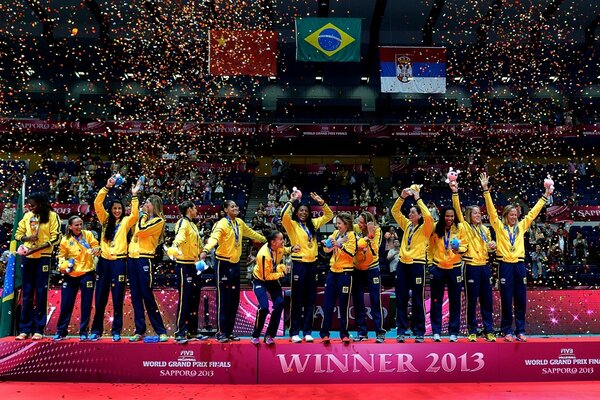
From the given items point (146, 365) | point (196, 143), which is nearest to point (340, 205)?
point (196, 143)

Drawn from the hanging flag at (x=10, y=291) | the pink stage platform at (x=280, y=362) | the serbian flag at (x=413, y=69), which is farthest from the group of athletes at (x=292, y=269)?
the serbian flag at (x=413, y=69)

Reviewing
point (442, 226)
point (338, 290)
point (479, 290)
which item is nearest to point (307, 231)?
point (338, 290)

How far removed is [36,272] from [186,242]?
2.28m

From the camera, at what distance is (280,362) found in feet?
20.7

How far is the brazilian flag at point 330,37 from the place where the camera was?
14.6 metres

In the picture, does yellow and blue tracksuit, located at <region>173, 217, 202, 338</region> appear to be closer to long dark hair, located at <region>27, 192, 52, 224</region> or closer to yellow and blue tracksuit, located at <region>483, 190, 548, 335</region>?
long dark hair, located at <region>27, 192, 52, 224</region>

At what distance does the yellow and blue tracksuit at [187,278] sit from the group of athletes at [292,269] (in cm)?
1

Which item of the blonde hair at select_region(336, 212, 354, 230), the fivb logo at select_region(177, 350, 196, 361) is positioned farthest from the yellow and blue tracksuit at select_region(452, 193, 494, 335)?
the fivb logo at select_region(177, 350, 196, 361)

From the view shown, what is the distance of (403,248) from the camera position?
6.89 meters

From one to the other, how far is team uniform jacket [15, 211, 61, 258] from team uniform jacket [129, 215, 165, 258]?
129cm

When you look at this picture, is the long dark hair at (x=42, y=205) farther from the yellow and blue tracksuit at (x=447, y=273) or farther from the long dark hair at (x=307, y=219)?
the yellow and blue tracksuit at (x=447, y=273)

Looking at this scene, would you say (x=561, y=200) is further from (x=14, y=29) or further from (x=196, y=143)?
(x=14, y=29)

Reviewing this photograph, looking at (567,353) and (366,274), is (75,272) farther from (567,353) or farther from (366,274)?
(567,353)

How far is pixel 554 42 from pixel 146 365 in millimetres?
19418
